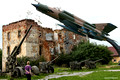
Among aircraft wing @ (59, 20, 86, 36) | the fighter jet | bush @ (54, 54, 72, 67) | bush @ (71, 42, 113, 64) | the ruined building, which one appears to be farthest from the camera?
bush @ (54, 54, 72, 67)

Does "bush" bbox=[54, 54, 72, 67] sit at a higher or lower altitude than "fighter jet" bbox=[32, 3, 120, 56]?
lower

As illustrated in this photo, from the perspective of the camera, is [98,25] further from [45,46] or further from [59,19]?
[45,46]

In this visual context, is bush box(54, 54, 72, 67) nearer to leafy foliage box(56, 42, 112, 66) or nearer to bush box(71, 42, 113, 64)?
leafy foliage box(56, 42, 112, 66)

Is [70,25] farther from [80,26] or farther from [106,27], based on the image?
[106,27]

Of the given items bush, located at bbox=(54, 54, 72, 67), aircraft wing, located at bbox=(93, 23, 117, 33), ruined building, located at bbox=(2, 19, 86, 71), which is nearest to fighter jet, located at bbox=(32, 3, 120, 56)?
aircraft wing, located at bbox=(93, 23, 117, 33)

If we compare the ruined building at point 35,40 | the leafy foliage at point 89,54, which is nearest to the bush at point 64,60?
the leafy foliage at point 89,54

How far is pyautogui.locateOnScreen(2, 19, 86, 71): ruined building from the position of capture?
87.0 ft

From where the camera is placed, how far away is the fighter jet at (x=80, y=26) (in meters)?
17.8

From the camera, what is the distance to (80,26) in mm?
19453

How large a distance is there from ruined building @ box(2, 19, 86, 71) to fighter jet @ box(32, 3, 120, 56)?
30.4 feet

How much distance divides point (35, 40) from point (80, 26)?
401 inches

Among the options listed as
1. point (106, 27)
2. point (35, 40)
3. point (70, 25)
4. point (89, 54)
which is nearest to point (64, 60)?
point (89, 54)

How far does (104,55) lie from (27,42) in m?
12.4

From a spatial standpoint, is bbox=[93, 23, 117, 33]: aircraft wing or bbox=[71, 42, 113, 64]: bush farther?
bbox=[71, 42, 113, 64]: bush
